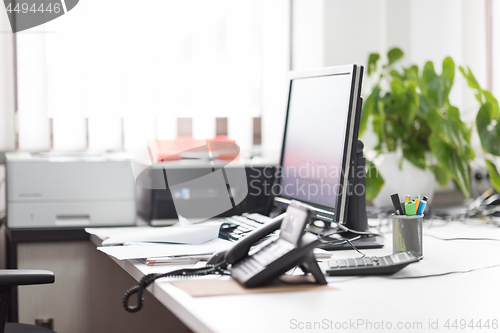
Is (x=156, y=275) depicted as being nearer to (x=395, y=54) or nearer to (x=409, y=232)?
(x=409, y=232)

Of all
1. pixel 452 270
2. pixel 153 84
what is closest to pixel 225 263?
pixel 452 270

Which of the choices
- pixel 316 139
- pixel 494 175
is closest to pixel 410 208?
pixel 316 139

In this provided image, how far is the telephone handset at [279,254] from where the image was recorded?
0.89 metres

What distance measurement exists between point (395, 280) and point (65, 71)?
1.69 meters

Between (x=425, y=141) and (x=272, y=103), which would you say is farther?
(x=272, y=103)

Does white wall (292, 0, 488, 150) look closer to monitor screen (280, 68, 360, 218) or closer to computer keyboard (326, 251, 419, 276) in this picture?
monitor screen (280, 68, 360, 218)

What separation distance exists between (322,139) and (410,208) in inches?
11.4

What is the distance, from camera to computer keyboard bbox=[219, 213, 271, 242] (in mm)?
1282

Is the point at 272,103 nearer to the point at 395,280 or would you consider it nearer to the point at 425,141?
the point at 425,141

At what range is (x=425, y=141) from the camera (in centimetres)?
196

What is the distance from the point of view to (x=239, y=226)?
138 centimetres

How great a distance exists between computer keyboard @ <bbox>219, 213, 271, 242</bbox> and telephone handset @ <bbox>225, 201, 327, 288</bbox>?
261mm

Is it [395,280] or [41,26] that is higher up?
[41,26]

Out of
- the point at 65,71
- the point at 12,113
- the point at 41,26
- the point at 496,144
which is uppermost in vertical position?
the point at 41,26
